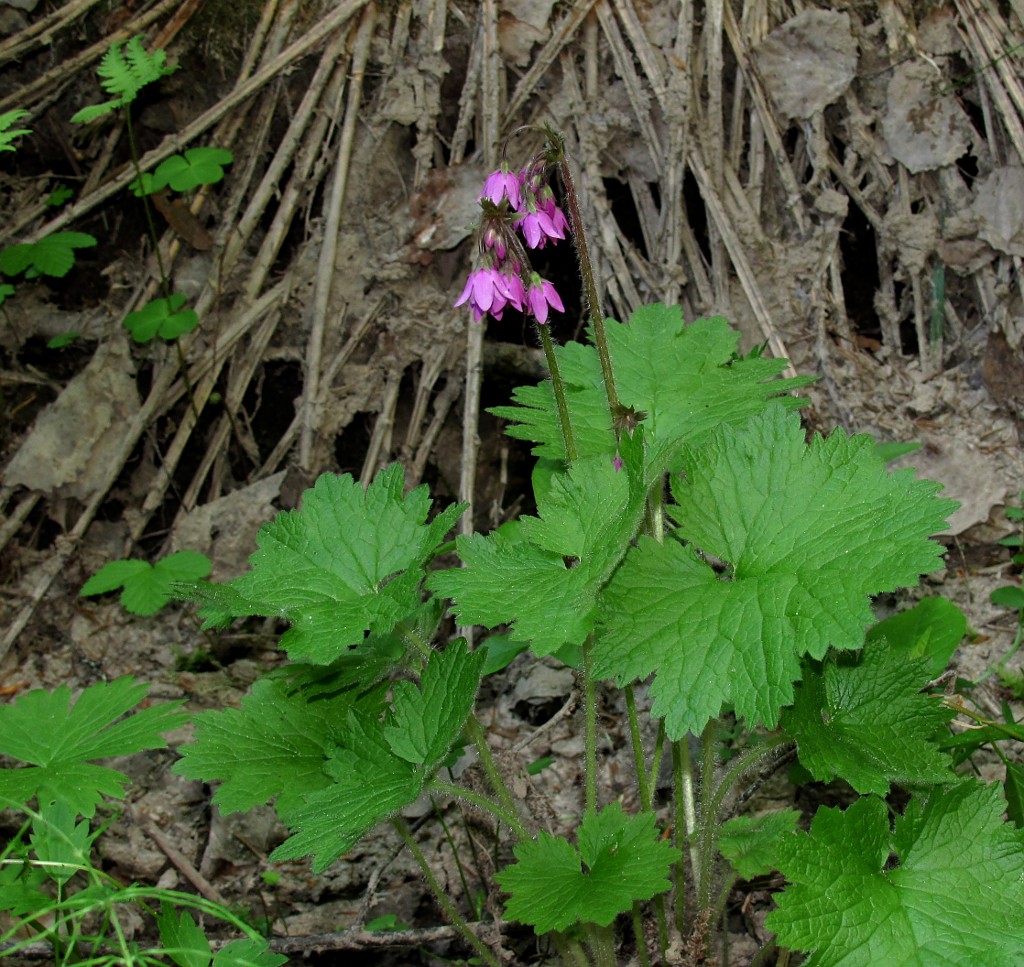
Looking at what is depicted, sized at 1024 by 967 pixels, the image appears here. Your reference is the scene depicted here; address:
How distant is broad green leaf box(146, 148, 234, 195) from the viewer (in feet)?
10.9

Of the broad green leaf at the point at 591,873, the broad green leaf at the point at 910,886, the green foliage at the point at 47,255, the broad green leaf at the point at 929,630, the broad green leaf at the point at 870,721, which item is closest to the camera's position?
the broad green leaf at the point at 910,886

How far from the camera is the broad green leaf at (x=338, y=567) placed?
1.83 metres

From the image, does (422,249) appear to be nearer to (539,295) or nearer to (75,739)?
(539,295)

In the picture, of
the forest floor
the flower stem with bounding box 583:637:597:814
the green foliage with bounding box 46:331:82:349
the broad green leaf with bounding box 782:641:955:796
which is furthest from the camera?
the green foliage with bounding box 46:331:82:349

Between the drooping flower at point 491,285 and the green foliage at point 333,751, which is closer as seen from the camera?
the green foliage at point 333,751

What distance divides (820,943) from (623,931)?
780 millimetres

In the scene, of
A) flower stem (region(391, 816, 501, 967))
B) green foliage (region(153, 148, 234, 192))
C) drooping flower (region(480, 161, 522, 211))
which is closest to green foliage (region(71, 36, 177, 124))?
green foliage (region(153, 148, 234, 192))

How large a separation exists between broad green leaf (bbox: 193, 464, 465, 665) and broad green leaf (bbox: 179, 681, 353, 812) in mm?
233

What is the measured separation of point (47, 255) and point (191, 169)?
0.59m

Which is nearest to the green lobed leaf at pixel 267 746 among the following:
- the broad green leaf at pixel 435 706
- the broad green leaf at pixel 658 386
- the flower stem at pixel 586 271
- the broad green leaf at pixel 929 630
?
the broad green leaf at pixel 435 706

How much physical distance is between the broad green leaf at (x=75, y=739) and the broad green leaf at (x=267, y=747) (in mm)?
165

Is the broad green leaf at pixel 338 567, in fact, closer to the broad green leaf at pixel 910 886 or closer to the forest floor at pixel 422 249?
the broad green leaf at pixel 910 886

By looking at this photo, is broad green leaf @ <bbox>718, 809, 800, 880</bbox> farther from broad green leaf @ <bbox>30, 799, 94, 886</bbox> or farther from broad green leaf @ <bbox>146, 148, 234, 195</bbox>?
broad green leaf @ <bbox>146, 148, 234, 195</bbox>

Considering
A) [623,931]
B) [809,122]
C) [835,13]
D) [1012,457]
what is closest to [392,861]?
[623,931]
